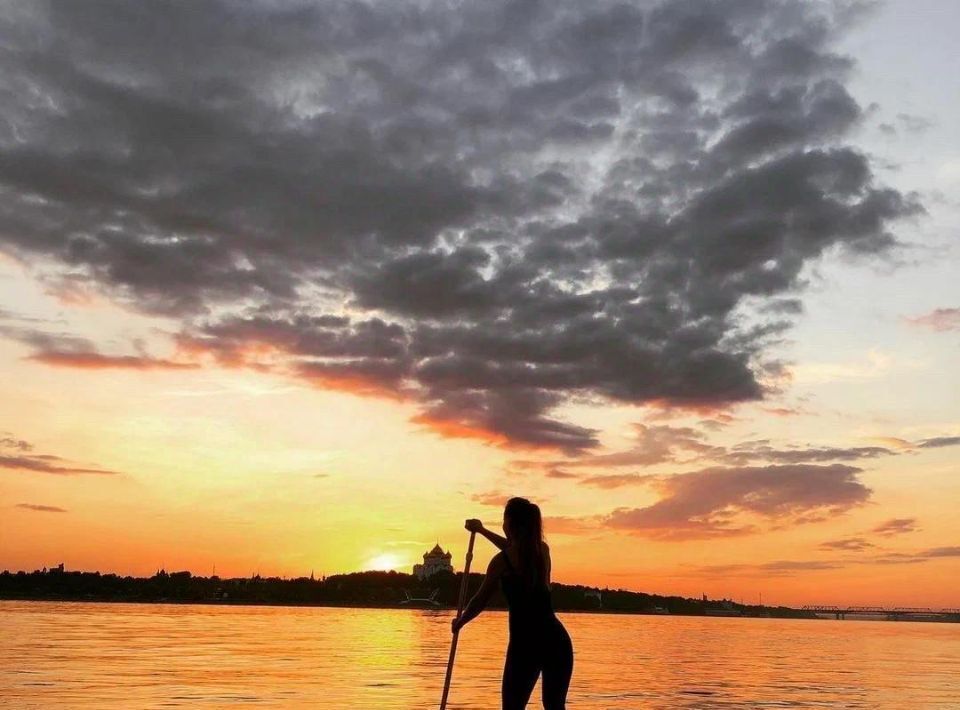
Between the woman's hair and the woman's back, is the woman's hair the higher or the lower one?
the higher one

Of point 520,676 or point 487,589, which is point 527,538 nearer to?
point 487,589

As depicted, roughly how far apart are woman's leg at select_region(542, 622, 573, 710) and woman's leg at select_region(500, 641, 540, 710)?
10cm

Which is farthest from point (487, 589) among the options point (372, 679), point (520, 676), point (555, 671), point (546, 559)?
point (372, 679)

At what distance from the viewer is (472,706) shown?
2531cm

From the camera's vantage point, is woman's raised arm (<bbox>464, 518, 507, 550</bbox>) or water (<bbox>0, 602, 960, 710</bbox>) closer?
woman's raised arm (<bbox>464, 518, 507, 550</bbox>)

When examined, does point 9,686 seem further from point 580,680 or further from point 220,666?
point 580,680

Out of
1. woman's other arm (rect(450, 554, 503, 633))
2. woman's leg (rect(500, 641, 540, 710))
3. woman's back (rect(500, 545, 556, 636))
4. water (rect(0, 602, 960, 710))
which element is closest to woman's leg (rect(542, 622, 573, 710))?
woman's leg (rect(500, 641, 540, 710))

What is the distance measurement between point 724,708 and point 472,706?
684 centimetres

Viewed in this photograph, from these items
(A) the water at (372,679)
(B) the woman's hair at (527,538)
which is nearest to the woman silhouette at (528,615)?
(B) the woman's hair at (527,538)

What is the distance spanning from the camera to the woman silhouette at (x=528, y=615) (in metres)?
9.05

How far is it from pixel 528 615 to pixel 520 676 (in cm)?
53

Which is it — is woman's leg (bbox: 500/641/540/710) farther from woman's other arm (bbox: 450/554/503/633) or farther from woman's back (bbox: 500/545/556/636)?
woman's other arm (bbox: 450/554/503/633)

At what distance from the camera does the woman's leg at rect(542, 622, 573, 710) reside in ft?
29.6

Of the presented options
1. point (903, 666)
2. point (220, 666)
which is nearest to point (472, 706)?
point (220, 666)
